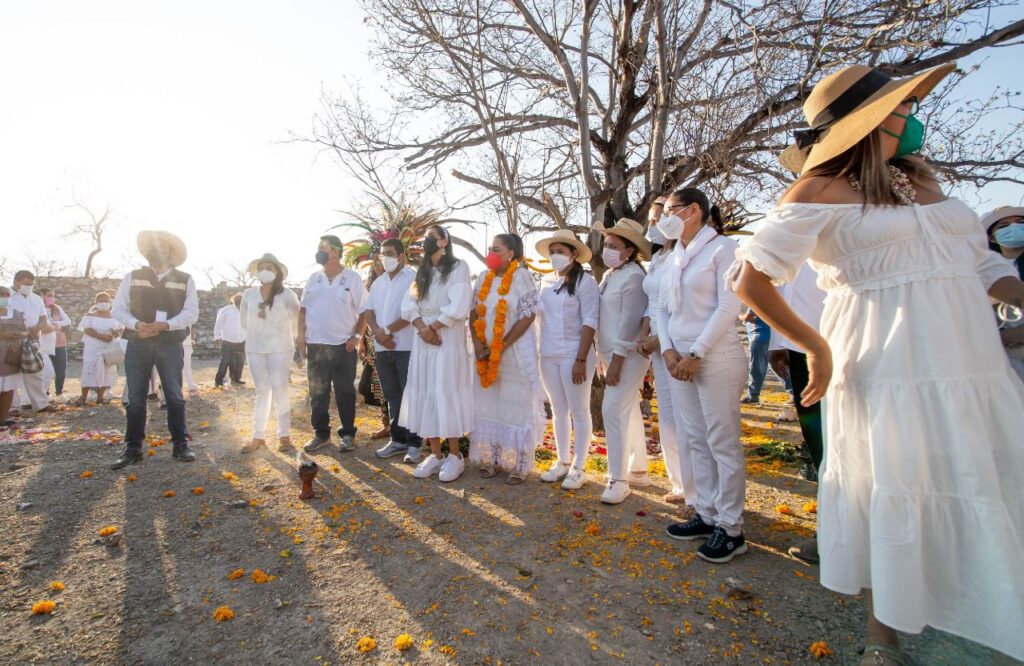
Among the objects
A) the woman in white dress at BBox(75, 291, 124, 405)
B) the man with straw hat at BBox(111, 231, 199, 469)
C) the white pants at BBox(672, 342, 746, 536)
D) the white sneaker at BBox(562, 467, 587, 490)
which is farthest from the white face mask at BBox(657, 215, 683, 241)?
the woman in white dress at BBox(75, 291, 124, 405)

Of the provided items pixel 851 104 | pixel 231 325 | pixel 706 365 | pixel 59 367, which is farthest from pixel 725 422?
pixel 59 367

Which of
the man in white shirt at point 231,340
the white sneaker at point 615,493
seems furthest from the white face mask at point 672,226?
the man in white shirt at point 231,340

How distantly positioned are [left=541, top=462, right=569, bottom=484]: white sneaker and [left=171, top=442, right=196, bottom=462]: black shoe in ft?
11.9

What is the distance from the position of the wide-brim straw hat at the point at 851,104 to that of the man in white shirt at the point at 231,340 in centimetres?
1090

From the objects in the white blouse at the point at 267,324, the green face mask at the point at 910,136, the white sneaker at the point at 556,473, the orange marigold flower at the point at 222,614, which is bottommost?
the orange marigold flower at the point at 222,614

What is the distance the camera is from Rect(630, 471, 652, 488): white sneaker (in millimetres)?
4473

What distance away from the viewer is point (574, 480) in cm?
432

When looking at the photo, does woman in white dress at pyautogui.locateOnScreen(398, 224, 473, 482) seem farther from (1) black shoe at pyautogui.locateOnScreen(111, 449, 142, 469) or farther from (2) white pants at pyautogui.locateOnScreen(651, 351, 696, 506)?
(1) black shoe at pyautogui.locateOnScreen(111, 449, 142, 469)

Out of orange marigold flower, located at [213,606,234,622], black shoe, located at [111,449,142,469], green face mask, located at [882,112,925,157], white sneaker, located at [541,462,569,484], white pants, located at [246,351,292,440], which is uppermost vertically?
green face mask, located at [882,112,925,157]

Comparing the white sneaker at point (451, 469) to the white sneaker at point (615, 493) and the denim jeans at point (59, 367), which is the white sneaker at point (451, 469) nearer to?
the white sneaker at point (615, 493)

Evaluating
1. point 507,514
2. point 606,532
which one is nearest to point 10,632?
point 507,514

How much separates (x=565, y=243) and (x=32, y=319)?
878 centimetres

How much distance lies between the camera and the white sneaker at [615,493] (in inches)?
157

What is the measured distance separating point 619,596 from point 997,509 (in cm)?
169
